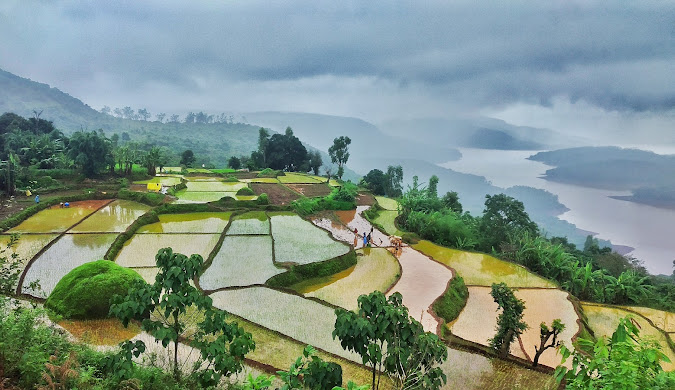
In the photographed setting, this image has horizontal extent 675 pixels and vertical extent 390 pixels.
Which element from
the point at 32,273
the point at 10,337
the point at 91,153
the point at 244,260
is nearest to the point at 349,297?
the point at 244,260

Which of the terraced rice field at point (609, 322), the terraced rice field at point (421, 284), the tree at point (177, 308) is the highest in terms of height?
the tree at point (177, 308)

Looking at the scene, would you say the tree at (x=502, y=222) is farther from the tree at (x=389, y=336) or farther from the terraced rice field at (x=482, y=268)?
the tree at (x=389, y=336)

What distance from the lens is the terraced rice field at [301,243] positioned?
49.8ft

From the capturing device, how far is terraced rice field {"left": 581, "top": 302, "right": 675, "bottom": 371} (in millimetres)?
11766

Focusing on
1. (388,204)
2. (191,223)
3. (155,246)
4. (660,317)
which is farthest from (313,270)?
(388,204)

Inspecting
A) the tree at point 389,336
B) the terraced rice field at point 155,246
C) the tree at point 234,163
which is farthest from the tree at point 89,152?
the tree at point 389,336

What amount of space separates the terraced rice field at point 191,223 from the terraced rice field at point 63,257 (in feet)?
7.58

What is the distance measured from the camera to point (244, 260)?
579 inches

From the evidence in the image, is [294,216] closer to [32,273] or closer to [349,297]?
[349,297]

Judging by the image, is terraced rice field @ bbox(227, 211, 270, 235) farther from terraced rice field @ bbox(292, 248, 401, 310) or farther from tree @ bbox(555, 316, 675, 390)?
tree @ bbox(555, 316, 675, 390)

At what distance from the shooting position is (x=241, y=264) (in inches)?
563

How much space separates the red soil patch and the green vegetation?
596 inches

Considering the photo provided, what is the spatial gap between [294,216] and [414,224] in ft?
23.8

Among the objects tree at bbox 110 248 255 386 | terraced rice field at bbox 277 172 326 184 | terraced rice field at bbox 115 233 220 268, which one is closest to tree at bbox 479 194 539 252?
terraced rice field at bbox 115 233 220 268
